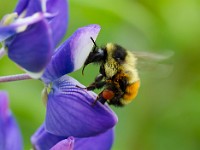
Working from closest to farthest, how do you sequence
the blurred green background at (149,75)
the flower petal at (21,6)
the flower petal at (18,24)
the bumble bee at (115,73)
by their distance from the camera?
the flower petal at (18,24), the flower petal at (21,6), the bumble bee at (115,73), the blurred green background at (149,75)

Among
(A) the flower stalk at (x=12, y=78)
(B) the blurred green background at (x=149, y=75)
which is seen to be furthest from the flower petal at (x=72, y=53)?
(B) the blurred green background at (x=149, y=75)

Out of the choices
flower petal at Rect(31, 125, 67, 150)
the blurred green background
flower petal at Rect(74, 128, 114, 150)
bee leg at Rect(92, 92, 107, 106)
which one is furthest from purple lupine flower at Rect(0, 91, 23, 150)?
the blurred green background

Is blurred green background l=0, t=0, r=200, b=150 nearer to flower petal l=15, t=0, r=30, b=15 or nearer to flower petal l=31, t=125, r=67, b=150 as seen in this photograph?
flower petal l=31, t=125, r=67, b=150

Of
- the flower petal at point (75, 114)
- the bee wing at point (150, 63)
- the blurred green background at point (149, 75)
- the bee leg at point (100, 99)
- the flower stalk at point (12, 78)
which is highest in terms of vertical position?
the bee wing at point (150, 63)

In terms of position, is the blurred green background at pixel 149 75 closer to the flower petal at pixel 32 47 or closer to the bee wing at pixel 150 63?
the bee wing at pixel 150 63

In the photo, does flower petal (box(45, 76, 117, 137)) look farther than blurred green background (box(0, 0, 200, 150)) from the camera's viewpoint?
No

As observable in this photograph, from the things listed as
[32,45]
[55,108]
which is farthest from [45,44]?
[55,108]
